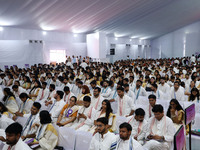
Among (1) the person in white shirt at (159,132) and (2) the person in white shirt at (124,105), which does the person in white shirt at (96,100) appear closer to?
(2) the person in white shirt at (124,105)

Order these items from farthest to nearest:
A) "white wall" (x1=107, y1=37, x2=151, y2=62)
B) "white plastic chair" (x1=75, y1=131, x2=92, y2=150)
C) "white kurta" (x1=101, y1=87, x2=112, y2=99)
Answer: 1. "white wall" (x1=107, y1=37, x2=151, y2=62)
2. "white kurta" (x1=101, y1=87, x2=112, y2=99)
3. "white plastic chair" (x1=75, y1=131, x2=92, y2=150)

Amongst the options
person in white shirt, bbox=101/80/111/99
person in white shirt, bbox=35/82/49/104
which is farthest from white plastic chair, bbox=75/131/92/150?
person in white shirt, bbox=35/82/49/104

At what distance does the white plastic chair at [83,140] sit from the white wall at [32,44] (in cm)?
1384

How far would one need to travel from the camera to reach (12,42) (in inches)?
615

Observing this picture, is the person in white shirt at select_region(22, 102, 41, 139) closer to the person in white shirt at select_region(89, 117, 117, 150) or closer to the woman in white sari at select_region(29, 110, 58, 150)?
the woman in white sari at select_region(29, 110, 58, 150)

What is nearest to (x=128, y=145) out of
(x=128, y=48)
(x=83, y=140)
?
(x=83, y=140)

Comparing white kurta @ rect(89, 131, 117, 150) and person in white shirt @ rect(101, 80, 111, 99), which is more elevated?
person in white shirt @ rect(101, 80, 111, 99)

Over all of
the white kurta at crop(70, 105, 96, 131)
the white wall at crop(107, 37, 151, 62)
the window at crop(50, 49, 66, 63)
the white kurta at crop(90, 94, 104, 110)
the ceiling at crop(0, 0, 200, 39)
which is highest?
the ceiling at crop(0, 0, 200, 39)

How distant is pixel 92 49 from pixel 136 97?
46.7ft

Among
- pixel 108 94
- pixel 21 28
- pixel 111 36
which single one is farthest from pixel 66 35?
pixel 108 94

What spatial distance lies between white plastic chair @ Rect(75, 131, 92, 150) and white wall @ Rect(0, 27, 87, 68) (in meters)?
13.8

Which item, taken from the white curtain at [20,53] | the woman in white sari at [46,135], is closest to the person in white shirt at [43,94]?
the woman in white sari at [46,135]

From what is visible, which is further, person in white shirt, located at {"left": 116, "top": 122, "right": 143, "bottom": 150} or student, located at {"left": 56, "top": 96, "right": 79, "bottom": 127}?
student, located at {"left": 56, "top": 96, "right": 79, "bottom": 127}

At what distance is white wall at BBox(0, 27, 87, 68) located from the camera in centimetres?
1539
